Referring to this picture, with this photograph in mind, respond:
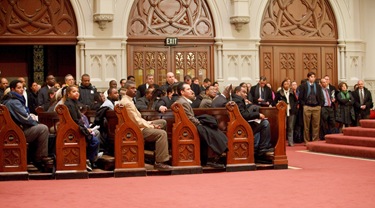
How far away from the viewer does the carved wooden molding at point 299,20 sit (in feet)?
61.6

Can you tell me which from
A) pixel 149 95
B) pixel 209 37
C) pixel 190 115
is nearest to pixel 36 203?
pixel 190 115

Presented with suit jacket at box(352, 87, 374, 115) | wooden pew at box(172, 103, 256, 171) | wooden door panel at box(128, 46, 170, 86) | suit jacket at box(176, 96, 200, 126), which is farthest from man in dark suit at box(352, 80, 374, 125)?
suit jacket at box(176, 96, 200, 126)

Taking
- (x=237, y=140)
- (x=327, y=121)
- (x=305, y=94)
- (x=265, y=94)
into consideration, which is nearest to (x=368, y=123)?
(x=305, y=94)

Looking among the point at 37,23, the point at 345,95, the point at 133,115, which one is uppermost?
the point at 37,23

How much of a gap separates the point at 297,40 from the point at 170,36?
3.58 m

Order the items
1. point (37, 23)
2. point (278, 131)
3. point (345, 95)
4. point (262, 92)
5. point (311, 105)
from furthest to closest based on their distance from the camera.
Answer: point (345, 95) → point (262, 92) → point (37, 23) → point (311, 105) → point (278, 131)

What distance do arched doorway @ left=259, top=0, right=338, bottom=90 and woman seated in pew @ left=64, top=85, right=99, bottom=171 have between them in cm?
880

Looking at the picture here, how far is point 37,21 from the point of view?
1686 cm

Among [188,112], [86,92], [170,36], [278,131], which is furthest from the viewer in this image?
[170,36]

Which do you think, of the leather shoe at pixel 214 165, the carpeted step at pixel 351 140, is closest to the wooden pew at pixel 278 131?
the leather shoe at pixel 214 165

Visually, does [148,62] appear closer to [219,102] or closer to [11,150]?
[219,102]

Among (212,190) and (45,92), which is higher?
(45,92)

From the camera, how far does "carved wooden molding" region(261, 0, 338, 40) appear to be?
739 inches

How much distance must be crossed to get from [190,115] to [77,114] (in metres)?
1.71
